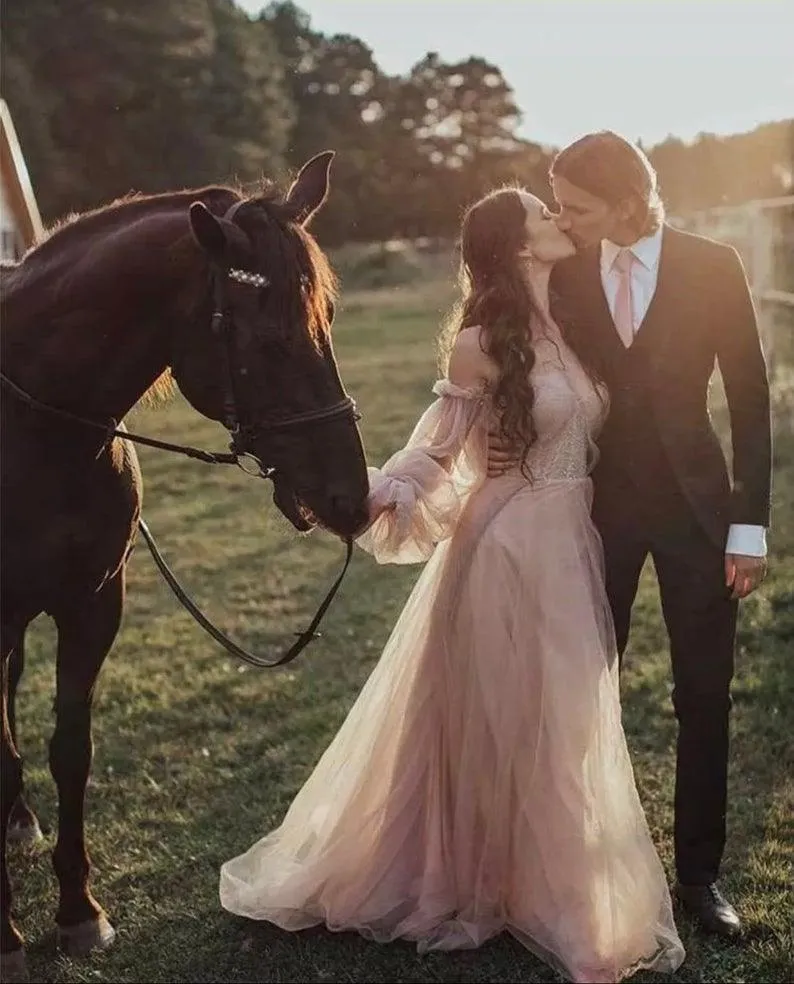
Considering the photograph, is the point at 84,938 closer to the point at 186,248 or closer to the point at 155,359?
the point at 155,359

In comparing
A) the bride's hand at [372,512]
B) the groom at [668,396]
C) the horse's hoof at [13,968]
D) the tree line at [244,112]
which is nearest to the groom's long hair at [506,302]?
the groom at [668,396]

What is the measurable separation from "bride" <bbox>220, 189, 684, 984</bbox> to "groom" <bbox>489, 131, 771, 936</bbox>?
0.08 m

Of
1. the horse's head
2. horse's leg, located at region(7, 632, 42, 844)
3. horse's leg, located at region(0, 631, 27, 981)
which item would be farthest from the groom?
horse's leg, located at region(7, 632, 42, 844)

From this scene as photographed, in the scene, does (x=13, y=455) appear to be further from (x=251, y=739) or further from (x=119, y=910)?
(x=251, y=739)

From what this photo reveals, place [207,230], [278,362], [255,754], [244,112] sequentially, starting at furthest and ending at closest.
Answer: [244,112] < [255,754] < [278,362] < [207,230]

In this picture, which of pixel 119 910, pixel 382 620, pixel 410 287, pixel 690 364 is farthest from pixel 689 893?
pixel 410 287

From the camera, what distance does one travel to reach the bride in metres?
2.80

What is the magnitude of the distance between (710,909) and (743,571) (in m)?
0.99

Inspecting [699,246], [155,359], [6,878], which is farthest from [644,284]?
[6,878]

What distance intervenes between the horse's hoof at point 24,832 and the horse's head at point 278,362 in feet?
6.45

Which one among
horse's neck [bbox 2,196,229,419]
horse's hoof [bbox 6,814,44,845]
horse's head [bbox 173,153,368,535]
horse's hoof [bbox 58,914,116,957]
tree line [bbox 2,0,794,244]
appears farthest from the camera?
tree line [bbox 2,0,794,244]

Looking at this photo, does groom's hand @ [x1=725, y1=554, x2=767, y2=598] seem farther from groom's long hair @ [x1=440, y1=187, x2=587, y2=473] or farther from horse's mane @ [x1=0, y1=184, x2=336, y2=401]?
horse's mane @ [x1=0, y1=184, x2=336, y2=401]

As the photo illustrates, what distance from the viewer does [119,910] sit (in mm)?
3428

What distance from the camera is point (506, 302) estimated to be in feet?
9.19
